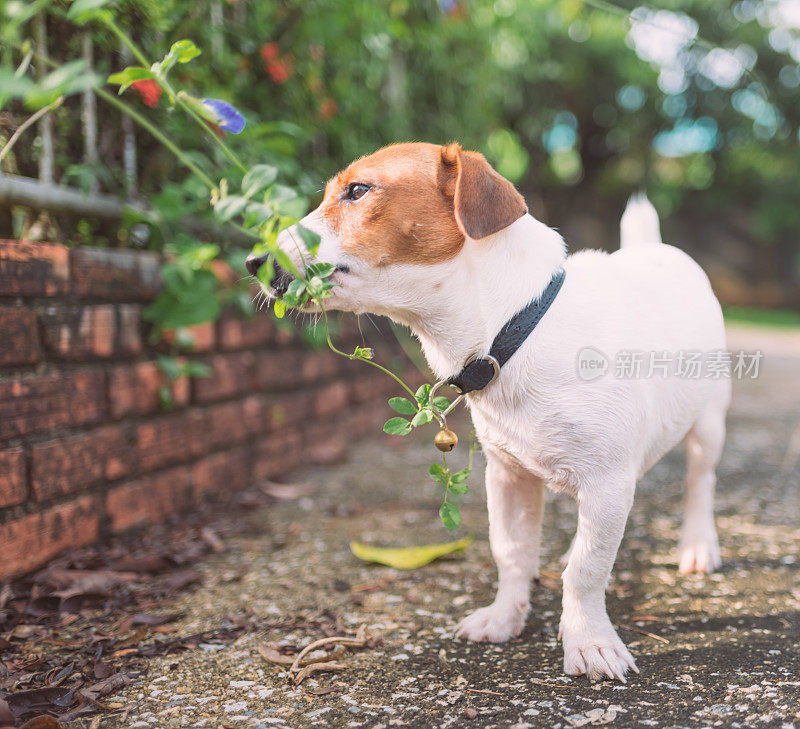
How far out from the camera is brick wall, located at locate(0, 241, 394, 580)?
208 centimetres

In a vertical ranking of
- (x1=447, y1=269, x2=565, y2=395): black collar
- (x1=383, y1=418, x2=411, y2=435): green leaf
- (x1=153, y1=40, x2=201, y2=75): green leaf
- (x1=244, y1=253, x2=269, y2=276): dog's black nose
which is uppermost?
(x1=153, y1=40, x2=201, y2=75): green leaf

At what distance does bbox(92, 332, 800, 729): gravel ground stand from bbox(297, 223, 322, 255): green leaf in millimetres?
982

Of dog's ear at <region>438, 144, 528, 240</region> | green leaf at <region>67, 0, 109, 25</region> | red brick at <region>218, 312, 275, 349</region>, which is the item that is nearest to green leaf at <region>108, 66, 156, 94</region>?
green leaf at <region>67, 0, 109, 25</region>

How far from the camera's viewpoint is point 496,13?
15.8ft

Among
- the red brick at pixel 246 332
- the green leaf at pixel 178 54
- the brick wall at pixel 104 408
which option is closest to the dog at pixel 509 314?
the green leaf at pixel 178 54

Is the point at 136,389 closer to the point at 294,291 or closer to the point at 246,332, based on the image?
the point at 246,332

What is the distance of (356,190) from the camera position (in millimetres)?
1805

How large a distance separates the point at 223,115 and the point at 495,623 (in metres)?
1.44

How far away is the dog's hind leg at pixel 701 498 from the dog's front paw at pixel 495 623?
2.44ft

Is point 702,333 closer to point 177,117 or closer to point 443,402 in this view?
point 443,402

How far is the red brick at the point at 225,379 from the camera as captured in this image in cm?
292

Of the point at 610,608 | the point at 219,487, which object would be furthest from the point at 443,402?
the point at 219,487

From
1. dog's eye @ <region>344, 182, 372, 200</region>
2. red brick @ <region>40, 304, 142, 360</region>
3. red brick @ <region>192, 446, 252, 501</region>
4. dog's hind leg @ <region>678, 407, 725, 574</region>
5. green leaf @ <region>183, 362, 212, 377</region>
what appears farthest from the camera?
red brick @ <region>192, 446, 252, 501</region>

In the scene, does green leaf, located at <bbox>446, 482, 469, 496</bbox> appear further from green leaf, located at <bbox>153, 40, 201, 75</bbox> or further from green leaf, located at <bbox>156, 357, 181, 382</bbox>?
green leaf, located at <bbox>156, 357, 181, 382</bbox>
